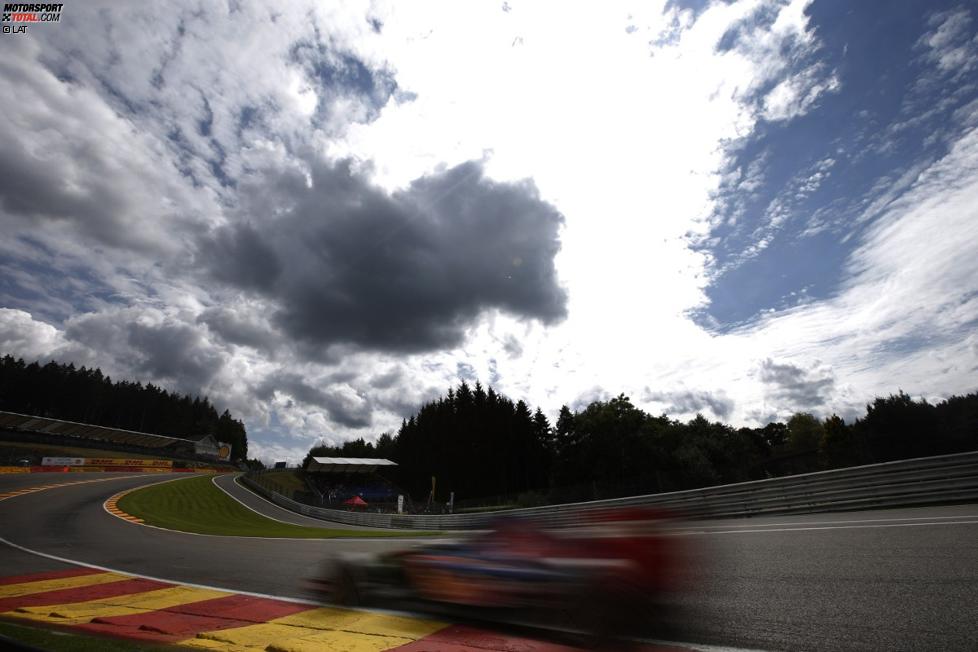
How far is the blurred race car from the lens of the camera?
332cm

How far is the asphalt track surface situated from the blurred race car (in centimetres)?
34

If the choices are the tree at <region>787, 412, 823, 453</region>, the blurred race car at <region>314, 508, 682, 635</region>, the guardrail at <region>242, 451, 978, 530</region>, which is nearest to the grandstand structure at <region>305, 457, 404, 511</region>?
the guardrail at <region>242, 451, 978, 530</region>

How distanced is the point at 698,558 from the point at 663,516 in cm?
344

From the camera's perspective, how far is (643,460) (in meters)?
57.6

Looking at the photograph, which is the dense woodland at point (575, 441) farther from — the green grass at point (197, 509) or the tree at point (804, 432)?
the tree at point (804, 432)

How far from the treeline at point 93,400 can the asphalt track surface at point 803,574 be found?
124 m

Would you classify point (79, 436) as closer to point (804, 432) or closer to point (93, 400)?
point (93, 400)

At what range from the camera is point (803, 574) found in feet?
15.4

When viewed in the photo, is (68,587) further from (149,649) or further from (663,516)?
(663,516)

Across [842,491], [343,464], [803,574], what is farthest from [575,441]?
[803,574]

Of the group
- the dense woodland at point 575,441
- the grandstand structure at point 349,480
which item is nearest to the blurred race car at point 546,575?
the dense woodland at point 575,441

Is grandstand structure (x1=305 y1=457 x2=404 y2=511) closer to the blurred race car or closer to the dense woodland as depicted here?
the dense woodland

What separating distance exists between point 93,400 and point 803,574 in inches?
5544

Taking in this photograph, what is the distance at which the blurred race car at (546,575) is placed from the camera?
3322 mm
